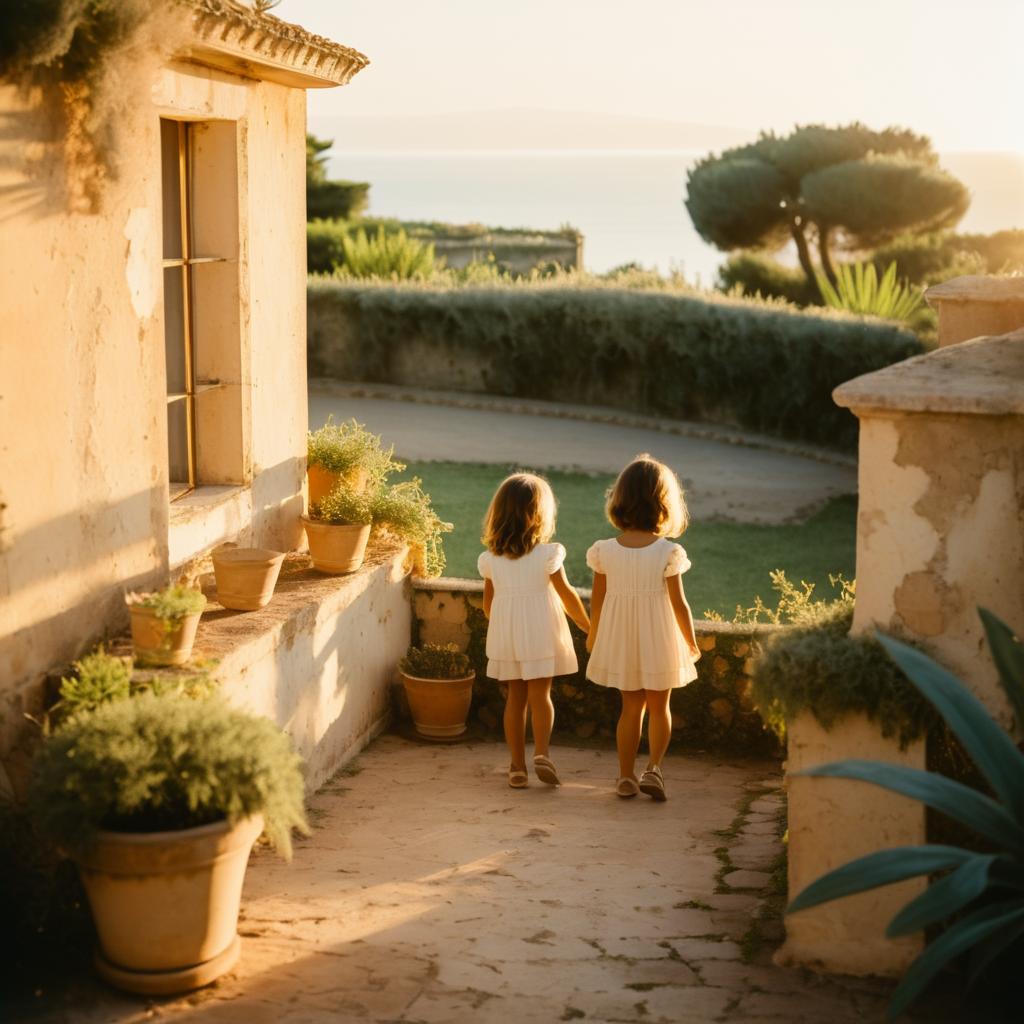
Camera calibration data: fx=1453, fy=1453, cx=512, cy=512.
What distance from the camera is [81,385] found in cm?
485

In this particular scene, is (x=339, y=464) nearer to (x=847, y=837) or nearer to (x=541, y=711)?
(x=541, y=711)

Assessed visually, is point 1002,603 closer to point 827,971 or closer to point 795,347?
point 827,971

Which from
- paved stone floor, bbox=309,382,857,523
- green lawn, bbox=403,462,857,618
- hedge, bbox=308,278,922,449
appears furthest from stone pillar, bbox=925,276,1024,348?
hedge, bbox=308,278,922,449

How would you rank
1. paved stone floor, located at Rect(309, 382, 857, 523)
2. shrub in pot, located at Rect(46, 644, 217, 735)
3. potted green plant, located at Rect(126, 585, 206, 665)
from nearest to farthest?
shrub in pot, located at Rect(46, 644, 217, 735) → potted green plant, located at Rect(126, 585, 206, 665) → paved stone floor, located at Rect(309, 382, 857, 523)

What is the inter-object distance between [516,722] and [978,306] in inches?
108

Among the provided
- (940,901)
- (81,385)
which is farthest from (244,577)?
(940,901)

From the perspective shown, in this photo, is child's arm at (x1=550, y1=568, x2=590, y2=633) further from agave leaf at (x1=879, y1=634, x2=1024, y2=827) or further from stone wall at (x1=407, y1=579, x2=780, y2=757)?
agave leaf at (x1=879, y1=634, x2=1024, y2=827)

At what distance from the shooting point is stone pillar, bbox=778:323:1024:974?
13.8ft

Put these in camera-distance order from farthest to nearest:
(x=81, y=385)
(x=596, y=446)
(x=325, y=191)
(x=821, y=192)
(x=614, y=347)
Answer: (x=325, y=191), (x=821, y=192), (x=614, y=347), (x=596, y=446), (x=81, y=385)

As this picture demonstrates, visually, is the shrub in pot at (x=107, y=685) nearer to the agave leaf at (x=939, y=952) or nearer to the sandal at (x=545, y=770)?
the sandal at (x=545, y=770)

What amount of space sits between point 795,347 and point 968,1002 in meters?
13.2

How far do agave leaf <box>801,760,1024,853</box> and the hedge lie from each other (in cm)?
1281

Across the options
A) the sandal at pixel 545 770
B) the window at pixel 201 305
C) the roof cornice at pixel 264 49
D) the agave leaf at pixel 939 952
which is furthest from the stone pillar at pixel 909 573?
the window at pixel 201 305

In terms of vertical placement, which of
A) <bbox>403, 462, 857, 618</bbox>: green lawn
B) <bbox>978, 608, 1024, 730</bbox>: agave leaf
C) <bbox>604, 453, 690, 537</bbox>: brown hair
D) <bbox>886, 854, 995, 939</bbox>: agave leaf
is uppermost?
<bbox>604, 453, 690, 537</bbox>: brown hair
